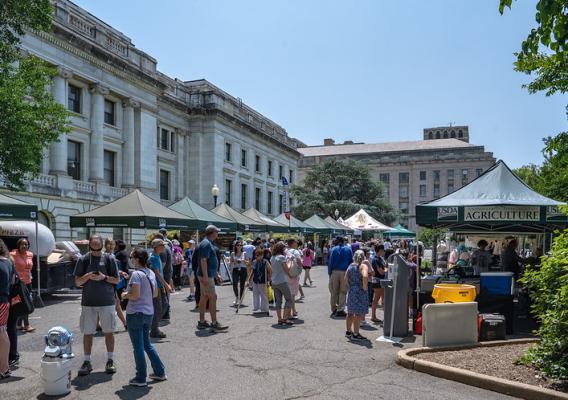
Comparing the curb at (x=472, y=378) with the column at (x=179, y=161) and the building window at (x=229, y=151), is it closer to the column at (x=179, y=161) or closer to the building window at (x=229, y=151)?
the column at (x=179, y=161)

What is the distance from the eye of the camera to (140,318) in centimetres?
673

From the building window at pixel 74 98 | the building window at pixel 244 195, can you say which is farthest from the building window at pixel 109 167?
the building window at pixel 244 195

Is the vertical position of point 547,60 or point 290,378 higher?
point 547,60

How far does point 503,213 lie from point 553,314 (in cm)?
462

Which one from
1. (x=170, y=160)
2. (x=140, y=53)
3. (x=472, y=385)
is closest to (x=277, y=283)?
(x=472, y=385)

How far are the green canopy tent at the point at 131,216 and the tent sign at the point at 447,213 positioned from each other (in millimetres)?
9793

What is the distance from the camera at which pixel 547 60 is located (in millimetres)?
10547

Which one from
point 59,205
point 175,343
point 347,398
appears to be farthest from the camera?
point 59,205

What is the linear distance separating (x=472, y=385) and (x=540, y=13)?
4624 millimetres

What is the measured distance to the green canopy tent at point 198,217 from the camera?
20.7 m

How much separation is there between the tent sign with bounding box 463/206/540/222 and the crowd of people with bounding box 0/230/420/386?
101 inches

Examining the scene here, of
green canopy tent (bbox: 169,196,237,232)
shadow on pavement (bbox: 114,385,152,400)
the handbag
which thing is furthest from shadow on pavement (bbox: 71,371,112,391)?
green canopy tent (bbox: 169,196,237,232)

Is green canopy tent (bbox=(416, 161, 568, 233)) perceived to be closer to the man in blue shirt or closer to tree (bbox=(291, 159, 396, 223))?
the man in blue shirt

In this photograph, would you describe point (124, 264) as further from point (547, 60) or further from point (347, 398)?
point (547, 60)
